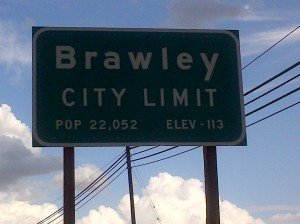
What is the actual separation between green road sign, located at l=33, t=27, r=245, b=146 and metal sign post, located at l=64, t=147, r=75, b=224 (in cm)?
15

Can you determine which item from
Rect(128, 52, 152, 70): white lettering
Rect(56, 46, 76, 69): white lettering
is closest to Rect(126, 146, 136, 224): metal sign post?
Rect(128, 52, 152, 70): white lettering

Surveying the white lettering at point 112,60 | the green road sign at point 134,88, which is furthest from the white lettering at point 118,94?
the white lettering at point 112,60

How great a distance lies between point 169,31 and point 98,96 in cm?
130

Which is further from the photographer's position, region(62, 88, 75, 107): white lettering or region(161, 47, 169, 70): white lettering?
region(161, 47, 169, 70): white lettering

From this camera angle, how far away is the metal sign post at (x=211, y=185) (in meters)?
8.27

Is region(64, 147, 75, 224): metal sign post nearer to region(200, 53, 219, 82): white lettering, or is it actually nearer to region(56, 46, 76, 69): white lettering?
region(56, 46, 76, 69): white lettering

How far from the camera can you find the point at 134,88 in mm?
8328

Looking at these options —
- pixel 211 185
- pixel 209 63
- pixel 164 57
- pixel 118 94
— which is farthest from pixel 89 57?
pixel 211 185

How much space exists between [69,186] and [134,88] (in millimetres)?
1450

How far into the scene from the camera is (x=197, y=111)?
841cm

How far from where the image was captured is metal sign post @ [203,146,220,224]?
8.27m

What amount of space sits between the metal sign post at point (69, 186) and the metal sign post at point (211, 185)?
5.51 ft

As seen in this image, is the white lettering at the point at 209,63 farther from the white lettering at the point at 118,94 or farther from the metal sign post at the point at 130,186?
the metal sign post at the point at 130,186

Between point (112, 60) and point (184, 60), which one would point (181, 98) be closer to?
point (184, 60)
